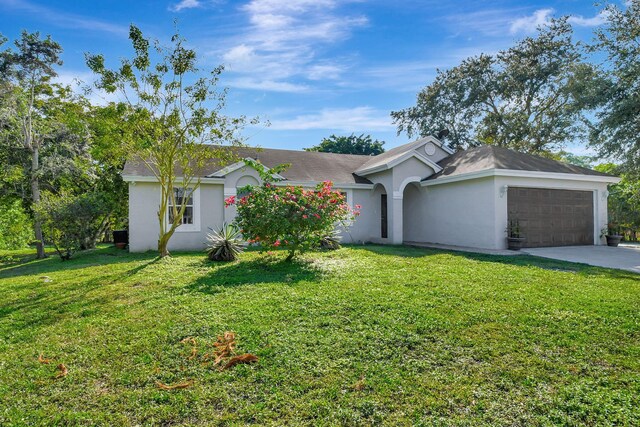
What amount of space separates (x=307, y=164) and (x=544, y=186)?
1058 cm

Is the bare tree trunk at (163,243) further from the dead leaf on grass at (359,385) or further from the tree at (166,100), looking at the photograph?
the dead leaf on grass at (359,385)

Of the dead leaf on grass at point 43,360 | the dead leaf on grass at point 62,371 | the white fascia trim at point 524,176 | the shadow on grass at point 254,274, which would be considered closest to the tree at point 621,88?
the white fascia trim at point 524,176

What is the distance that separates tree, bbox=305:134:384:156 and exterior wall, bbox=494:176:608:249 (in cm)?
2459

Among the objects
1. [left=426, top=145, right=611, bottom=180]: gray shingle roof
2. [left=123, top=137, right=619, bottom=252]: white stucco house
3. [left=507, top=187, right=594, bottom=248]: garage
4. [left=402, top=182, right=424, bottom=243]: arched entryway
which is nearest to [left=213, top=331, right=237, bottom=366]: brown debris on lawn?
[left=123, top=137, right=619, bottom=252]: white stucco house

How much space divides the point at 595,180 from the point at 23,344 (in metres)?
18.5

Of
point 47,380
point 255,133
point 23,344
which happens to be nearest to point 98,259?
point 255,133

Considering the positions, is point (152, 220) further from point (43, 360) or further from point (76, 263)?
point (43, 360)

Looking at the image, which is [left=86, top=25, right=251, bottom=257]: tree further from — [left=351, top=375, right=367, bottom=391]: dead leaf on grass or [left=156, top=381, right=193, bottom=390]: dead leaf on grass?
[left=351, top=375, right=367, bottom=391]: dead leaf on grass

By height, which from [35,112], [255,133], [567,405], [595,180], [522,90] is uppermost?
[522,90]

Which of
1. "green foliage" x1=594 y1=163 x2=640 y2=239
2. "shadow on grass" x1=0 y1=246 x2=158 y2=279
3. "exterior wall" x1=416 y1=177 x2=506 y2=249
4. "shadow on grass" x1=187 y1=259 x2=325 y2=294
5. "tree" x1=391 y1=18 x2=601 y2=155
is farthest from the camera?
"tree" x1=391 y1=18 x2=601 y2=155

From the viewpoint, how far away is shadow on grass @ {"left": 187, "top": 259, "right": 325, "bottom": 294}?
24.6 feet

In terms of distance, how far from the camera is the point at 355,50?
40.6 ft

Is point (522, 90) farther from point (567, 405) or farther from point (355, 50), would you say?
point (567, 405)

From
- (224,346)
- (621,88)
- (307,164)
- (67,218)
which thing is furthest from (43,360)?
(621,88)
